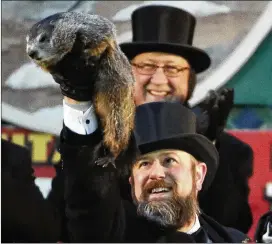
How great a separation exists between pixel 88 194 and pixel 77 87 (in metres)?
0.34

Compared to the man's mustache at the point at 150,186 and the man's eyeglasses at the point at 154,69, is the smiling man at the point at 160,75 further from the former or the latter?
the man's mustache at the point at 150,186

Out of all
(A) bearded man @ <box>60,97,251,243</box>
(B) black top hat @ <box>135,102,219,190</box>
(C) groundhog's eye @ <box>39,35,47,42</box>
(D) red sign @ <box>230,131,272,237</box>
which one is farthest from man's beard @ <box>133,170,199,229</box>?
(C) groundhog's eye @ <box>39,35,47,42</box>

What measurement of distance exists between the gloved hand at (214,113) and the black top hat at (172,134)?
31 millimetres

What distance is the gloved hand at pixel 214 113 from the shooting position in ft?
9.13

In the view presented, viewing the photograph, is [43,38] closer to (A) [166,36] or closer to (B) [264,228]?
(A) [166,36]

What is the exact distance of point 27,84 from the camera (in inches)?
113

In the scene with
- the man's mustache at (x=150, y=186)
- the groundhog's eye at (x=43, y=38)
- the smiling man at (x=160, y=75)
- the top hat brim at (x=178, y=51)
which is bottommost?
the man's mustache at (x=150, y=186)

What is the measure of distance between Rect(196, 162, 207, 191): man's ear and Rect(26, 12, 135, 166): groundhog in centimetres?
38

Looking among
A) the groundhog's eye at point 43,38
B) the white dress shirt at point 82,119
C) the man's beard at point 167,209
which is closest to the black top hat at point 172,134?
the man's beard at point 167,209

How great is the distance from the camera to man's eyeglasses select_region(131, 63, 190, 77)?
2828 mm

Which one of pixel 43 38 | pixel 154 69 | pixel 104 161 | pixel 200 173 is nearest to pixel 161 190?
pixel 200 173

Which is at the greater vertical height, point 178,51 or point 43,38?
point 43,38

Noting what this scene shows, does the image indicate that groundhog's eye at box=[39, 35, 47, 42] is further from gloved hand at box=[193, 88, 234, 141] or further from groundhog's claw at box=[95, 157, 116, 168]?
gloved hand at box=[193, 88, 234, 141]

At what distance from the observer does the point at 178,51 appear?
283cm
